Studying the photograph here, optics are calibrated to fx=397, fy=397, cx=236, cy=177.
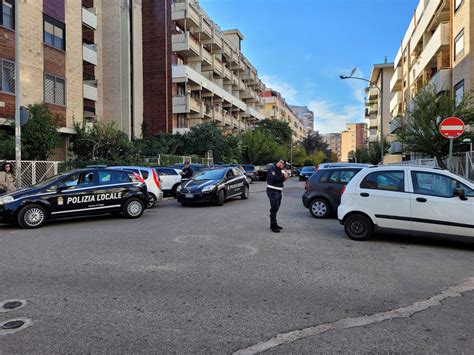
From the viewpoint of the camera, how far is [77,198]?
10.6 metres

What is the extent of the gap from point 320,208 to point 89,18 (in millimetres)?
23860

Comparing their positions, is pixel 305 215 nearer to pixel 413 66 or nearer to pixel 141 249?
pixel 141 249

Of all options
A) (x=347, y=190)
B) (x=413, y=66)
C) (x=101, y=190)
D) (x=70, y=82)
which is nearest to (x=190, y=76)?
(x=70, y=82)

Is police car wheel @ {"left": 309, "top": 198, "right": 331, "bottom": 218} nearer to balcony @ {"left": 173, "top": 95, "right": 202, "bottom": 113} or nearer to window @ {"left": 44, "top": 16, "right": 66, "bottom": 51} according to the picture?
window @ {"left": 44, "top": 16, "right": 66, "bottom": 51}

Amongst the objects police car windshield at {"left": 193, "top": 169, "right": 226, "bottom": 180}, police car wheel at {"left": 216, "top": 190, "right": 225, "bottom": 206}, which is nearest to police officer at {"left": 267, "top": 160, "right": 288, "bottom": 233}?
police car wheel at {"left": 216, "top": 190, "right": 225, "bottom": 206}

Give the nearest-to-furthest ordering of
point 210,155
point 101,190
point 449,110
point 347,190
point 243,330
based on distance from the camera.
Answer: point 243,330
point 347,190
point 101,190
point 449,110
point 210,155

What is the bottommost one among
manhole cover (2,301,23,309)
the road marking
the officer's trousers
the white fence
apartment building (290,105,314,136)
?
the road marking

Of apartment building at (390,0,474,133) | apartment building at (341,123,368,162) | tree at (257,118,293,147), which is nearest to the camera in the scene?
apartment building at (390,0,474,133)

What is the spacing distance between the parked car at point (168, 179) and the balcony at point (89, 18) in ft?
49.8

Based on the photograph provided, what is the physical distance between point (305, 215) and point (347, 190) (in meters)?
4.01

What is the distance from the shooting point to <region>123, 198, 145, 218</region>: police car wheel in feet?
37.8

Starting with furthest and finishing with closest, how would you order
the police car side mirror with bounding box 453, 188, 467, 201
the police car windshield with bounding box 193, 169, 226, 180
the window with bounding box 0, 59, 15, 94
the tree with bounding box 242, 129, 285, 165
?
the tree with bounding box 242, 129, 285, 165, the window with bounding box 0, 59, 15, 94, the police car windshield with bounding box 193, 169, 226, 180, the police car side mirror with bounding box 453, 188, 467, 201

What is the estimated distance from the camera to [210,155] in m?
34.9

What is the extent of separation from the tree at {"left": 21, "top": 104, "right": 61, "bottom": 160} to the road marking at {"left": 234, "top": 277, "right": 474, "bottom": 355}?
58.8 feet
